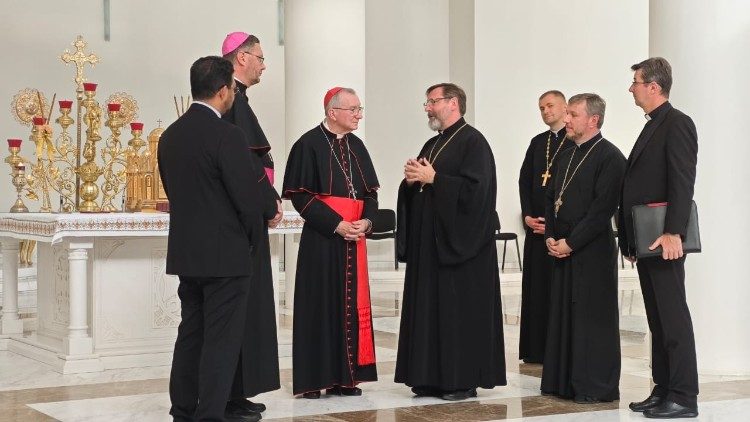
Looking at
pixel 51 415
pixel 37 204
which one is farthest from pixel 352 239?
pixel 37 204

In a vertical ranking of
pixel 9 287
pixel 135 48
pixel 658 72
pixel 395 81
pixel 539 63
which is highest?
pixel 135 48

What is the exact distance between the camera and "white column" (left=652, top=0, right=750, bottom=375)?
21.2 feet

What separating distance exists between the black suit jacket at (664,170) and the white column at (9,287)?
16.3 ft

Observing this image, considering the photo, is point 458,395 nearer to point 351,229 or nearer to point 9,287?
point 351,229

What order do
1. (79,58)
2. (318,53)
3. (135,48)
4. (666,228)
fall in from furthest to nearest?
(135,48) → (318,53) → (79,58) → (666,228)

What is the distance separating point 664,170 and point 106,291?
3785mm

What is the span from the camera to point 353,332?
19.4 ft

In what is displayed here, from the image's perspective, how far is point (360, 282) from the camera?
5992 mm

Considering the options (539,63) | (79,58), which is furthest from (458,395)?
(539,63)

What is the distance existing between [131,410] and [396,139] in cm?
970

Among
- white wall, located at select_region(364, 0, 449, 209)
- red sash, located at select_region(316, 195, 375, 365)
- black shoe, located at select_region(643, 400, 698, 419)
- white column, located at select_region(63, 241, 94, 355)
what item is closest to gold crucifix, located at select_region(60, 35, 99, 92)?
white column, located at select_region(63, 241, 94, 355)

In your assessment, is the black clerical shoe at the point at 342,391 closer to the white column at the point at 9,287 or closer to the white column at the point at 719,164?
the white column at the point at 719,164

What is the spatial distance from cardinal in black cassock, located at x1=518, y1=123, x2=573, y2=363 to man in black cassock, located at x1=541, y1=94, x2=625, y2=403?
105 cm

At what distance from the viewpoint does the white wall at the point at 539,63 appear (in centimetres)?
1412
